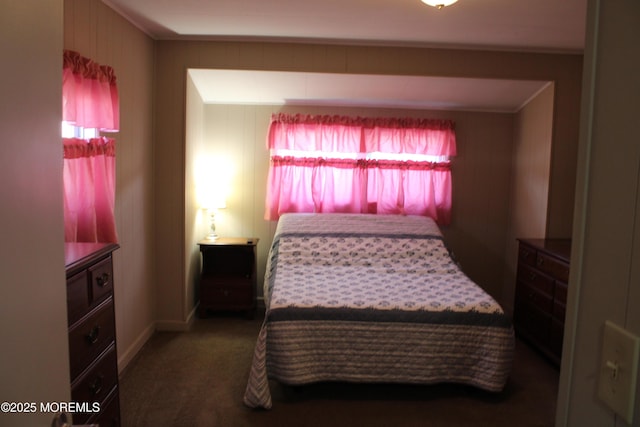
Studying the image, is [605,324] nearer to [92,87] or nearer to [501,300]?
[92,87]

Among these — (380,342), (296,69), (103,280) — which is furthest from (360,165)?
(103,280)

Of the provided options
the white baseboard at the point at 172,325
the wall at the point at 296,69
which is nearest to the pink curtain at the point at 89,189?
the wall at the point at 296,69

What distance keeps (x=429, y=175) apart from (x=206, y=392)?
8.86 ft

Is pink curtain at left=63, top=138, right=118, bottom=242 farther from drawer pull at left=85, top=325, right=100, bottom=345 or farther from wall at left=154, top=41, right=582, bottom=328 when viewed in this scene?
wall at left=154, top=41, right=582, bottom=328

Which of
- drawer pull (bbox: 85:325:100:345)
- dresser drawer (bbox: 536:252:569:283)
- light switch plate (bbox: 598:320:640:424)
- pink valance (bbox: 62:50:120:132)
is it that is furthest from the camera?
dresser drawer (bbox: 536:252:569:283)

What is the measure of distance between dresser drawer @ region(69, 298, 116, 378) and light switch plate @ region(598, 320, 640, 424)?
1498 millimetres

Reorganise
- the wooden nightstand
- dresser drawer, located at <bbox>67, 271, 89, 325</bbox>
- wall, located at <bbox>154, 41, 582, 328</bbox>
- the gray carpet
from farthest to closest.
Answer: the wooden nightstand, wall, located at <bbox>154, 41, 582, 328</bbox>, the gray carpet, dresser drawer, located at <bbox>67, 271, 89, 325</bbox>

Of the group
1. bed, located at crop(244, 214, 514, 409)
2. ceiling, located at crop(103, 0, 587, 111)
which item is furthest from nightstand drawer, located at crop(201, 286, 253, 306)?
ceiling, located at crop(103, 0, 587, 111)

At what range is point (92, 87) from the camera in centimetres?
229

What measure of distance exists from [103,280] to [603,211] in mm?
1704

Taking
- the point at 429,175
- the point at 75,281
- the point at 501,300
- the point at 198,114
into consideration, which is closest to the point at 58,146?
the point at 75,281

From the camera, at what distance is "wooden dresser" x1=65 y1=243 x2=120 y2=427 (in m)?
1.51

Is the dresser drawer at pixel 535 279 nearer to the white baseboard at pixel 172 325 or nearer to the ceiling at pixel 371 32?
the ceiling at pixel 371 32

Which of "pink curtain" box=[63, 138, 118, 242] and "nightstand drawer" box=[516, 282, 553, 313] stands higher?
"pink curtain" box=[63, 138, 118, 242]
